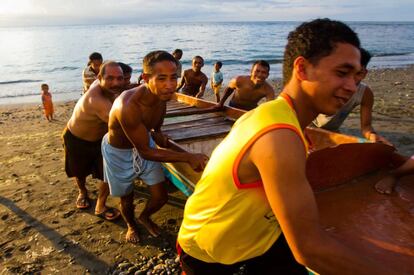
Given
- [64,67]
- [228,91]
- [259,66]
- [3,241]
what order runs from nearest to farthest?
[3,241] → [259,66] → [228,91] → [64,67]

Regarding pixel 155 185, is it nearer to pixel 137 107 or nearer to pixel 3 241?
pixel 137 107

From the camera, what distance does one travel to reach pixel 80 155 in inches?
176

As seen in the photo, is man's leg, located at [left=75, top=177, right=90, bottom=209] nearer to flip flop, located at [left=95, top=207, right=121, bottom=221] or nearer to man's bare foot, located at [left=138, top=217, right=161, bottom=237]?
flip flop, located at [left=95, top=207, right=121, bottom=221]

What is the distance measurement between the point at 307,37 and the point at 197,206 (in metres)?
0.89

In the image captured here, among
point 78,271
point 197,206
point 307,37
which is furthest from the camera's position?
point 78,271

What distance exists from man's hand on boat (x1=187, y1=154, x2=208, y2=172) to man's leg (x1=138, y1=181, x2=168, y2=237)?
779 millimetres

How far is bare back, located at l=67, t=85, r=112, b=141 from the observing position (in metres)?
4.11

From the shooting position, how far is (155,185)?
3.69 m

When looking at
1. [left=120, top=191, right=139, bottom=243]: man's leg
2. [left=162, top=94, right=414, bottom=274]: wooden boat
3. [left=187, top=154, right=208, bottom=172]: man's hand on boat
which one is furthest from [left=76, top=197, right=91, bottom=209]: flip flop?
[left=187, top=154, right=208, bottom=172]: man's hand on boat

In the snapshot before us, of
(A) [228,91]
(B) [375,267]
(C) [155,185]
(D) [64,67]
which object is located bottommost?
(D) [64,67]

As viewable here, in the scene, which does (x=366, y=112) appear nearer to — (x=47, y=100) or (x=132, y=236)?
(x=132, y=236)

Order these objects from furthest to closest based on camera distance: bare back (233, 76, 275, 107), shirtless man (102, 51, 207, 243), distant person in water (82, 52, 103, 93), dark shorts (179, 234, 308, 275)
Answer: distant person in water (82, 52, 103, 93)
bare back (233, 76, 275, 107)
shirtless man (102, 51, 207, 243)
dark shorts (179, 234, 308, 275)

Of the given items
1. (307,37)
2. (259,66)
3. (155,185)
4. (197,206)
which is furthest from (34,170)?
(307,37)

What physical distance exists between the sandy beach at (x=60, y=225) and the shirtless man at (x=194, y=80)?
349 cm
